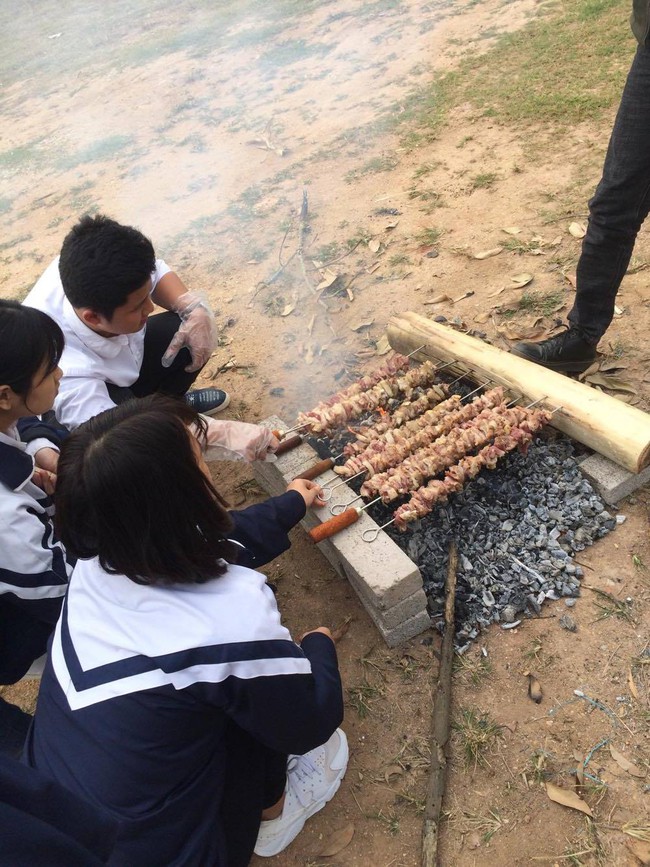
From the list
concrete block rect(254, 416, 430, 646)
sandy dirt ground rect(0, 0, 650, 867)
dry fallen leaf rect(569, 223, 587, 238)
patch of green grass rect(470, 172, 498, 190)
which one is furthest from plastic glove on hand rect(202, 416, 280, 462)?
patch of green grass rect(470, 172, 498, 190)

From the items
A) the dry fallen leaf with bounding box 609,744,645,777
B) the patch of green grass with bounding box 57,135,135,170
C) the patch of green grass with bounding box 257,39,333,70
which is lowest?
the dry fallen leaf with bounding box 609,744,645,777

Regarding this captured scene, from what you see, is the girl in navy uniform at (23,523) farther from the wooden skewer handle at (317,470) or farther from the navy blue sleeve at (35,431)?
the wooden skewer handle at (317,470)

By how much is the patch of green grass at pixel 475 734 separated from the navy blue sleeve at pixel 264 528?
112cm

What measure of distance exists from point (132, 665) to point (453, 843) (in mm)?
1580

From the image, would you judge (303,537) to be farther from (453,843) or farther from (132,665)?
(132,665)

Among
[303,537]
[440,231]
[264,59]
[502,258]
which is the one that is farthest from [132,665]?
[264,59]

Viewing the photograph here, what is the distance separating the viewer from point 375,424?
12.6ft

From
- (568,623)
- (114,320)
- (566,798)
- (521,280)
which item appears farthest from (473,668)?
(521,280)

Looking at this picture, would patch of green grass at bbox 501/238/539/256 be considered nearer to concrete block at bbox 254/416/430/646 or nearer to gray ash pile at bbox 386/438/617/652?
gray ash pile at bbox 386/438/617/652

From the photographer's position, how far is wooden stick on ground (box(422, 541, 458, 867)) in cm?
242

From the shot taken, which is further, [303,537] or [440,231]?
[440,231]

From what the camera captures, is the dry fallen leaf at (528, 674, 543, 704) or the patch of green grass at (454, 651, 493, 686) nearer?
the dry fallen leaf at (528, 674, 543, 704)

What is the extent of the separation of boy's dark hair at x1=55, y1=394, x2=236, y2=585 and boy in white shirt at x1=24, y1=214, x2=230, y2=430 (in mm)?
1577

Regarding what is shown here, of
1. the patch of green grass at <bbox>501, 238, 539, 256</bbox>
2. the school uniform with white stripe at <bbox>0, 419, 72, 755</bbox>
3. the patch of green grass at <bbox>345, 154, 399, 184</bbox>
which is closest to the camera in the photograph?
the school uniform with white stripe at <bbox>0, 419, 72, 755</bbox>
